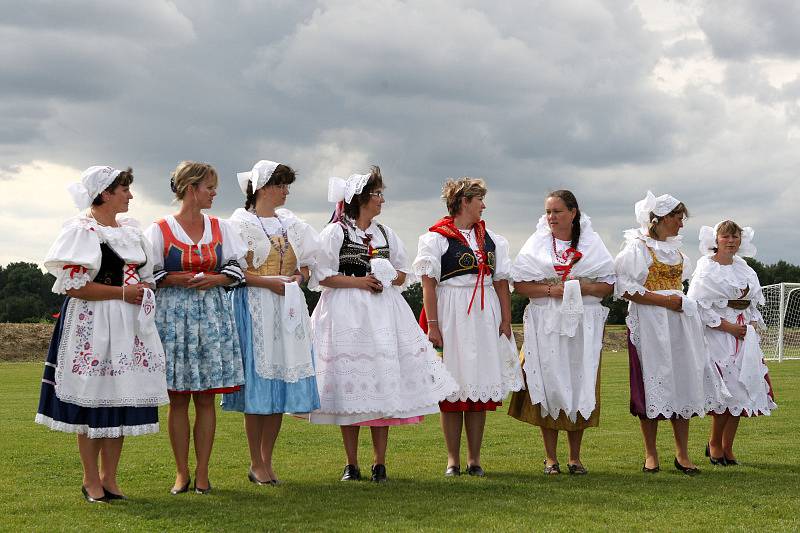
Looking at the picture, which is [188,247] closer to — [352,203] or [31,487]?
[352,203]

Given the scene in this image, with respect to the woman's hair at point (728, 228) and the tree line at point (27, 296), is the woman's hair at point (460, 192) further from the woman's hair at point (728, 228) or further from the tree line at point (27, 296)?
the tree line at point (27, 296)

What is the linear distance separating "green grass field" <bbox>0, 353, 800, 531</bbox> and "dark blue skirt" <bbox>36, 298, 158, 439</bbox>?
463 mm

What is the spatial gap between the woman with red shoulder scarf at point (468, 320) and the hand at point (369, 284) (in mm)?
422

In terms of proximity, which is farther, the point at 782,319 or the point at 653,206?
the point at 782,319

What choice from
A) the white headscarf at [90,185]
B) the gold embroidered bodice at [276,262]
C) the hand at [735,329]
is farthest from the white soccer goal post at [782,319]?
the white headscarf at [90,185]

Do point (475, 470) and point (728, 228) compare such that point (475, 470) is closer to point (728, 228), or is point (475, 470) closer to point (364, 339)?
point (364, 339)

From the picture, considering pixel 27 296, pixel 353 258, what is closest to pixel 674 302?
pixel 353 258

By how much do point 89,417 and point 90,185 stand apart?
144cm

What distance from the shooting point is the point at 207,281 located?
6035mm

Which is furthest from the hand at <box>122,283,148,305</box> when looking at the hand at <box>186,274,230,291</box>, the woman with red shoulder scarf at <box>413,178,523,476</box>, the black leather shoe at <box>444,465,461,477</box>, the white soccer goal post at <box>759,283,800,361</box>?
the white soccer goal post at <box>759,283,800,361</box>

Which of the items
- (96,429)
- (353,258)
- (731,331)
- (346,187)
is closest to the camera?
(96,429)

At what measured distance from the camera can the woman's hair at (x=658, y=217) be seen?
7.32 metres

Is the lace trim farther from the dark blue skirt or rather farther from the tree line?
the tree line

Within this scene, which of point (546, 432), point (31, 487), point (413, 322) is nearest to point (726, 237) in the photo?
point (546, 432)
